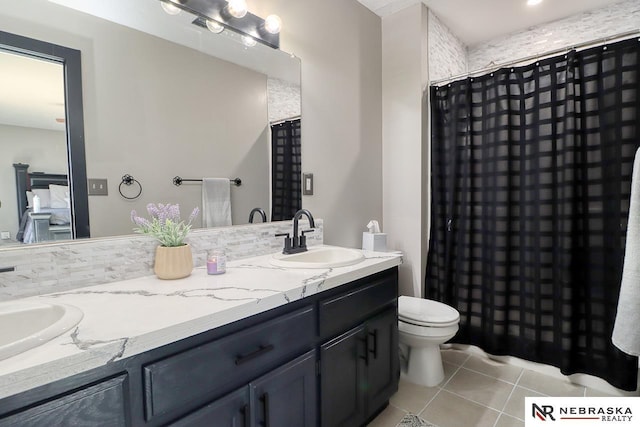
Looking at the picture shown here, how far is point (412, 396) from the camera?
1.85m

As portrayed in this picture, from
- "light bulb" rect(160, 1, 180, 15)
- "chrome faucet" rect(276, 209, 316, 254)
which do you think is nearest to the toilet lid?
"chrome faucet" rect(276, 209, 316, 254)

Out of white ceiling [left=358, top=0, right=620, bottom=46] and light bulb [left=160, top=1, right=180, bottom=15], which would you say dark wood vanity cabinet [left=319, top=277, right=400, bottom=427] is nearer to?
light bulb [left=160, top=1, right=180, bottom=15]

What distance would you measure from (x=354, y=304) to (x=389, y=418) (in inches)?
30.9

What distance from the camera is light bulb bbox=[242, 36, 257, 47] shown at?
163 cm

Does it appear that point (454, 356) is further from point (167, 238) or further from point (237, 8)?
point (237, 8)

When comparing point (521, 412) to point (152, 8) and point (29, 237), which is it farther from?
point (152, 8)

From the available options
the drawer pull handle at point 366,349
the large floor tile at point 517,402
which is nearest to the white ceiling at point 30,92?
the drawer pull handle at point 366,349

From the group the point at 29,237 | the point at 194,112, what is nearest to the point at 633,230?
the point at 194,112

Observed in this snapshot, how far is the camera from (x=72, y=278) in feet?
3.57

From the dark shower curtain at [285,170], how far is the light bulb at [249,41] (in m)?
0.43

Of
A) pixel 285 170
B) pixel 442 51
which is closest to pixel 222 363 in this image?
pixel 285 170

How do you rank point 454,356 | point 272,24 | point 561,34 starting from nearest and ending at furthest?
point 272,24 < point 454,356 < point 561,34

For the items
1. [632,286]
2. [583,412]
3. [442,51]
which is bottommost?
[583,412]

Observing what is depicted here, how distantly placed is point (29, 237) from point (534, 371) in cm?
276
